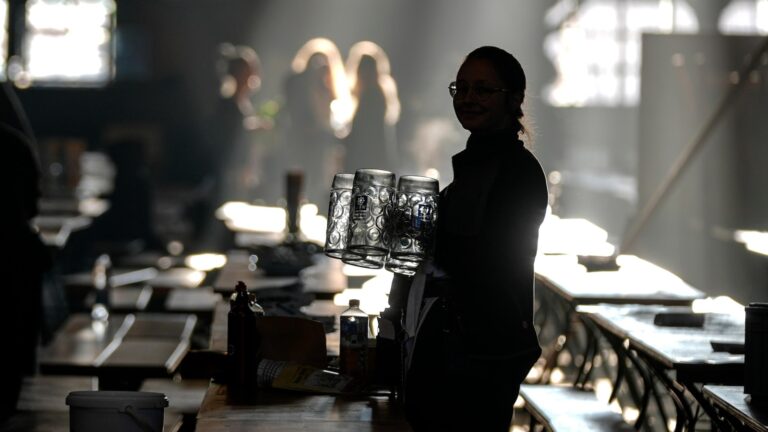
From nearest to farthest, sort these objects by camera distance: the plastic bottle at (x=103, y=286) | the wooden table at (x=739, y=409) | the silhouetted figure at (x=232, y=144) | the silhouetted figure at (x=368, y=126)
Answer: the wooden table at (x=739, y=409) → the plastic bottle at (x=103, y=286) → the silhouetted figure at (x=368, y=126) → the silhouetted figure at (x=232, y=144)

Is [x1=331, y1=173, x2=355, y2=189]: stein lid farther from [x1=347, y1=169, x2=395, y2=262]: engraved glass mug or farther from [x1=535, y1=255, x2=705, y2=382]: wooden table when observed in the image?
[x1=535, y1=255, x2=705, y2=382]: wooden table

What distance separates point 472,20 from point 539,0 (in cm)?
112

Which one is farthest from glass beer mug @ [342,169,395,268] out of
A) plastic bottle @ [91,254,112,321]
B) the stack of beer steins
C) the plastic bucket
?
Result: plastic bottle @ [91,254,112,321]

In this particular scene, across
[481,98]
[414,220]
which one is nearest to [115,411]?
[414,220]

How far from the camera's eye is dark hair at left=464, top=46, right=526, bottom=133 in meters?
2.79

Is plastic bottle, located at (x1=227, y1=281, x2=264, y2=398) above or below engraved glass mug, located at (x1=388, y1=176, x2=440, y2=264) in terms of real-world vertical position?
below

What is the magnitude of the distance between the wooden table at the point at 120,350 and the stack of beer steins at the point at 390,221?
1.71 meters

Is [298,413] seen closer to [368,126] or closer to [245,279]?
[245,279]

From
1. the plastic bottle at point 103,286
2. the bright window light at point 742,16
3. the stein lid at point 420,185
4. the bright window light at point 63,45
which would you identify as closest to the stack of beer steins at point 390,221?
the stein lid at point 420,185

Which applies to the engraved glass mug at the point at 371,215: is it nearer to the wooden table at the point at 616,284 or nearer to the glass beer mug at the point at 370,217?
the glass beer mug at the point at 370,217

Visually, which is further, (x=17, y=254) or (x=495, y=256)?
(x=17, y=254)

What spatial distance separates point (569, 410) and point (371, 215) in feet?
6.84

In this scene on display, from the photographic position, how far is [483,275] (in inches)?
107

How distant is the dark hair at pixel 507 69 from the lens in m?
2.79
